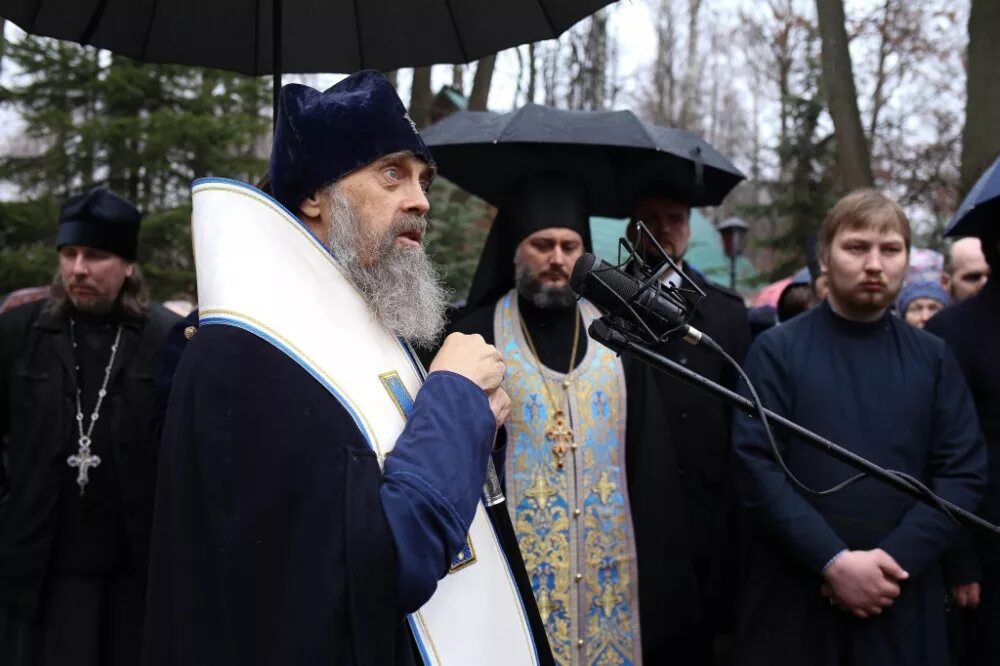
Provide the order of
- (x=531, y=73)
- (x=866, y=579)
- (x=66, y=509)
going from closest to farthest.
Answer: (x=866, y=579), (x=66, y=509), (x=531, y=73)

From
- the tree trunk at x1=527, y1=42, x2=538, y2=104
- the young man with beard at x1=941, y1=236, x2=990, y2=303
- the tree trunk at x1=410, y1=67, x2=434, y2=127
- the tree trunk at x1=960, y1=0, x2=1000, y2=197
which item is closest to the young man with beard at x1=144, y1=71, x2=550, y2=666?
the young man with beard at x1=941, y1=236, x2=990, y2=303

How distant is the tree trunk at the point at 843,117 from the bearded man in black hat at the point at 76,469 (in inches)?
381

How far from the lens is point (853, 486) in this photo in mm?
3430

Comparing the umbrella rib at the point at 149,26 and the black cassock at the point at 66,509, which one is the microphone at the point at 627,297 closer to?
the umbrella rib at the point at 149,26

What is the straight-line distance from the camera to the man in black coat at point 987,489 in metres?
3.71

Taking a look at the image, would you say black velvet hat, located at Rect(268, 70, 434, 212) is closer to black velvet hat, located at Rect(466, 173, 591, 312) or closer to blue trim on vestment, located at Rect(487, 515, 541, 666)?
blue trim on vestment, located at Rect(487, 515, 541, 666)

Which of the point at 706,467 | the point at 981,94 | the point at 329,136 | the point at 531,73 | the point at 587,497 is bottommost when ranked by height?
the point at 587,497

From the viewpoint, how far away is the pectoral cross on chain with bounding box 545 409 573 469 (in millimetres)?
3682

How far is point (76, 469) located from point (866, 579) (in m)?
3.09

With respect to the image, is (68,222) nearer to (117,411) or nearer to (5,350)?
(5,350)

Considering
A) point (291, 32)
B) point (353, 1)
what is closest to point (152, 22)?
point (291, 32)

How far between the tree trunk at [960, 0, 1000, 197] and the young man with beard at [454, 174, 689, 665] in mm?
7026

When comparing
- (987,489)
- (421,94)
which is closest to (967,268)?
(987,489)

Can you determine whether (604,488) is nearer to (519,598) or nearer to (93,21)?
(519,598)
